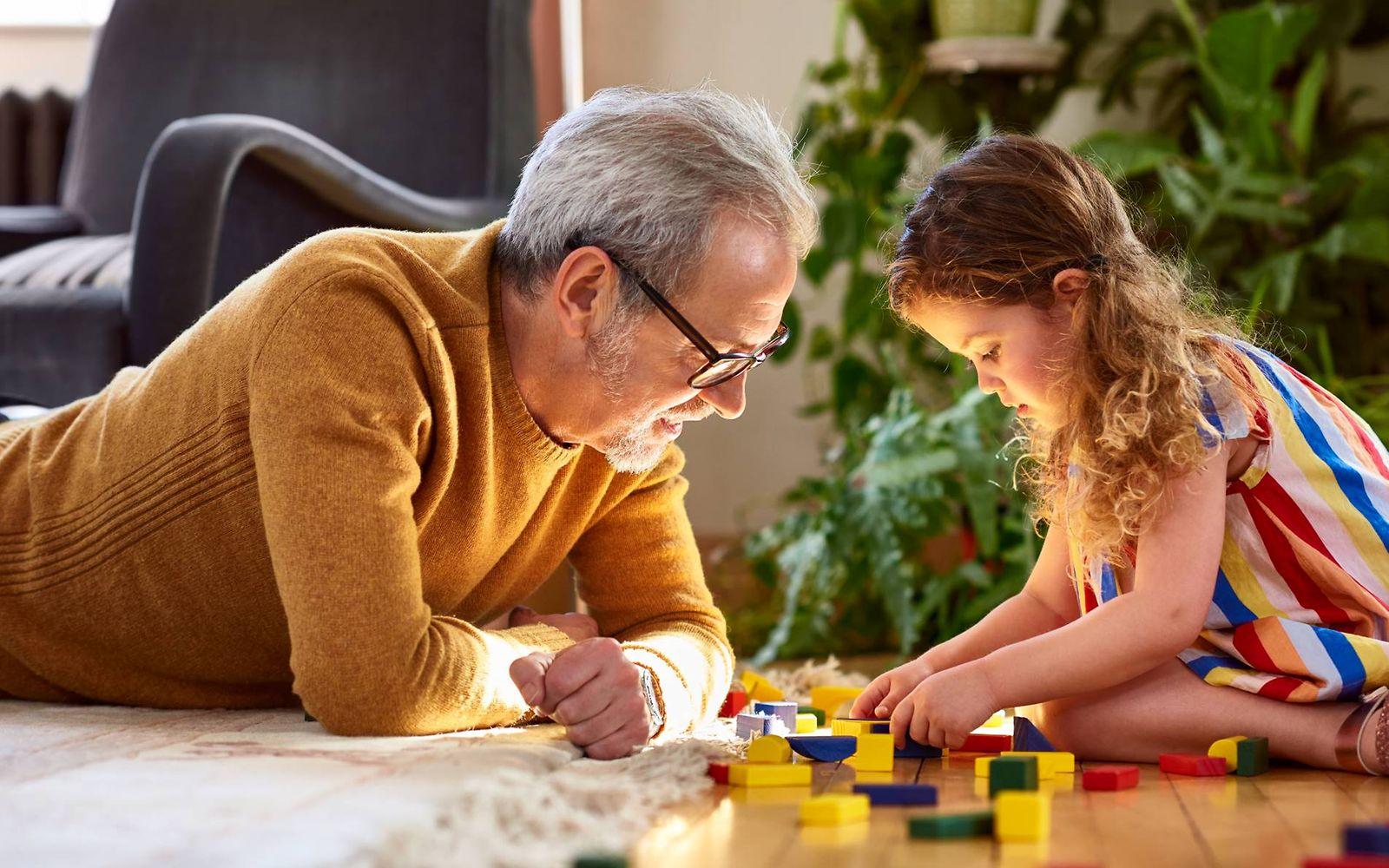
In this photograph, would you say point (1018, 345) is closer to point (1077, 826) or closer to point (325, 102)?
point (1077, 826)

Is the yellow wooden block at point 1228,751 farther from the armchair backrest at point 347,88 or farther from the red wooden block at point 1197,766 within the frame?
the armchair backrest at point 347,88

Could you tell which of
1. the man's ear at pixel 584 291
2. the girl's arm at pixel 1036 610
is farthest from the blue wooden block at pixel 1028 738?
the man's ear at pixel 584 291

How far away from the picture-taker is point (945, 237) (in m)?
1.51

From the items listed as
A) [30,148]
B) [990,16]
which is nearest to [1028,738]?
[990,16]

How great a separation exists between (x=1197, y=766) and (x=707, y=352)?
598 mm

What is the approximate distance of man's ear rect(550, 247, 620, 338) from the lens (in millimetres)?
1382

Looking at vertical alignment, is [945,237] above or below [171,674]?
above

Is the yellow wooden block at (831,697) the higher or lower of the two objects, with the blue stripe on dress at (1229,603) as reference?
lower

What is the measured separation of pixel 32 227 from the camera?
2.42m

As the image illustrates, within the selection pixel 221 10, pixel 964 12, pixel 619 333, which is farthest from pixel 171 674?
pixel 964 12

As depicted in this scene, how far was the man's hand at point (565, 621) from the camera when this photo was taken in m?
1.62

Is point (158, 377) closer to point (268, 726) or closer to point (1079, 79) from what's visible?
point (268, 726)

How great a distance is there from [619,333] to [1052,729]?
0.62 meters

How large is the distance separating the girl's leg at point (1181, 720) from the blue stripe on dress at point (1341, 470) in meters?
0.18
